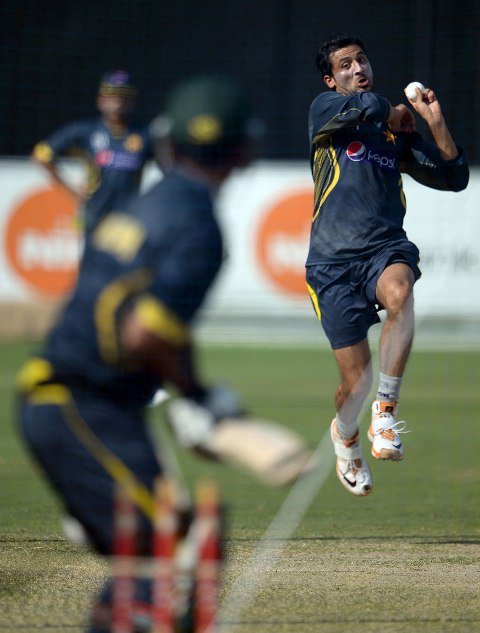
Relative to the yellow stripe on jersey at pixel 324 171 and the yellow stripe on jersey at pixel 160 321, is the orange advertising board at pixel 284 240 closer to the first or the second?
the yellow stripe on jersey at pixel 324 171

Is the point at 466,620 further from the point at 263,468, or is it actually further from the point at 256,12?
the point at 256,12

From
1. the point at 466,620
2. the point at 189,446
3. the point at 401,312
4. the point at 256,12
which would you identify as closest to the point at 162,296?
the point at 189,446

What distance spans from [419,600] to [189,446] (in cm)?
238

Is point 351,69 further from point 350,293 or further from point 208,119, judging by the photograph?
point 208,119

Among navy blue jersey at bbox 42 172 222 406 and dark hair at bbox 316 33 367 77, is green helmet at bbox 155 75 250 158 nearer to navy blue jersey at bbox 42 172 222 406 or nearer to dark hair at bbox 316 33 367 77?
navy blue jersey at bbox 42 172 222 406

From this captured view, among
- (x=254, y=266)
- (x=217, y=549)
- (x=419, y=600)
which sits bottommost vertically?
(x=254, y=266)

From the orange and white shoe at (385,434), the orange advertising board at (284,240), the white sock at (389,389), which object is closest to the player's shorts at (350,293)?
the white sock at (389,389)

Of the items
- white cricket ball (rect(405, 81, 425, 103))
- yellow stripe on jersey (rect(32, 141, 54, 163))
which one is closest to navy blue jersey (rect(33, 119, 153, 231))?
yellow stripe on jersey (rect(32, 141, 54, 163))

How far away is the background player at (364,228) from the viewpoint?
20.7 feet

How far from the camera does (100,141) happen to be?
9.25m

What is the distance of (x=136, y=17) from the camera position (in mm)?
16766

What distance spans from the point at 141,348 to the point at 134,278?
21 cm

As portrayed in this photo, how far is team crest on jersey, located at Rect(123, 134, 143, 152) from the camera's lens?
906 cm

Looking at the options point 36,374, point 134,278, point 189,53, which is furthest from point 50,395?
point 189,53
